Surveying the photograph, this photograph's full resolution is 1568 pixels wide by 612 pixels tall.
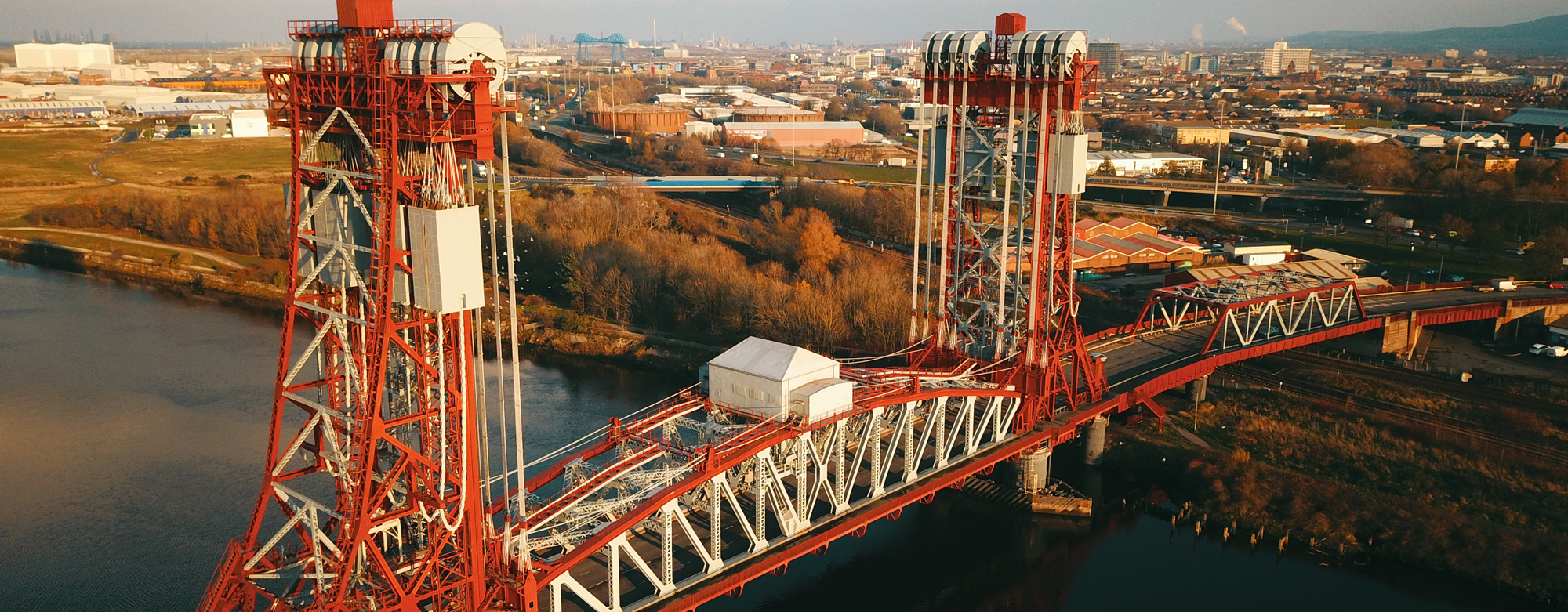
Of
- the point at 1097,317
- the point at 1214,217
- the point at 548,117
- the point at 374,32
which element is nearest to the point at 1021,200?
the point at 374,32

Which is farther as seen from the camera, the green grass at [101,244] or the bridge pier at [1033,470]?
the green grass at [101,244]

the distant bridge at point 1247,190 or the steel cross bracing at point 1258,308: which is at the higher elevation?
the distant bridge at point 1247,190

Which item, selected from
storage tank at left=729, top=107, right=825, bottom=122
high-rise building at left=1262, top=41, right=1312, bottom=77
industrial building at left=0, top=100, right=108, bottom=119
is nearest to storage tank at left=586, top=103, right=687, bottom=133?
storage tank at left=729, top=107, right=825, bottom=122

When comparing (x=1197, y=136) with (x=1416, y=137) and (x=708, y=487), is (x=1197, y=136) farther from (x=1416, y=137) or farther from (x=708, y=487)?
(x=708, y=487)

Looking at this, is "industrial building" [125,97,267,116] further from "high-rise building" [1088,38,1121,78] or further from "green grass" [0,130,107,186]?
"high-rise building" [1088,38,1121,78]

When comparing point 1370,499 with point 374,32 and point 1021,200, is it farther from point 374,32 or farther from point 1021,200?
point 374,32

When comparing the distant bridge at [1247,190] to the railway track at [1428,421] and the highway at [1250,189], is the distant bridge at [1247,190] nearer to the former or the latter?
the highway at [1250,189]

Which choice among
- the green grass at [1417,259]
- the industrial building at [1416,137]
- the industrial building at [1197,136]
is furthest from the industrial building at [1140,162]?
the green grass at [1417,259]
